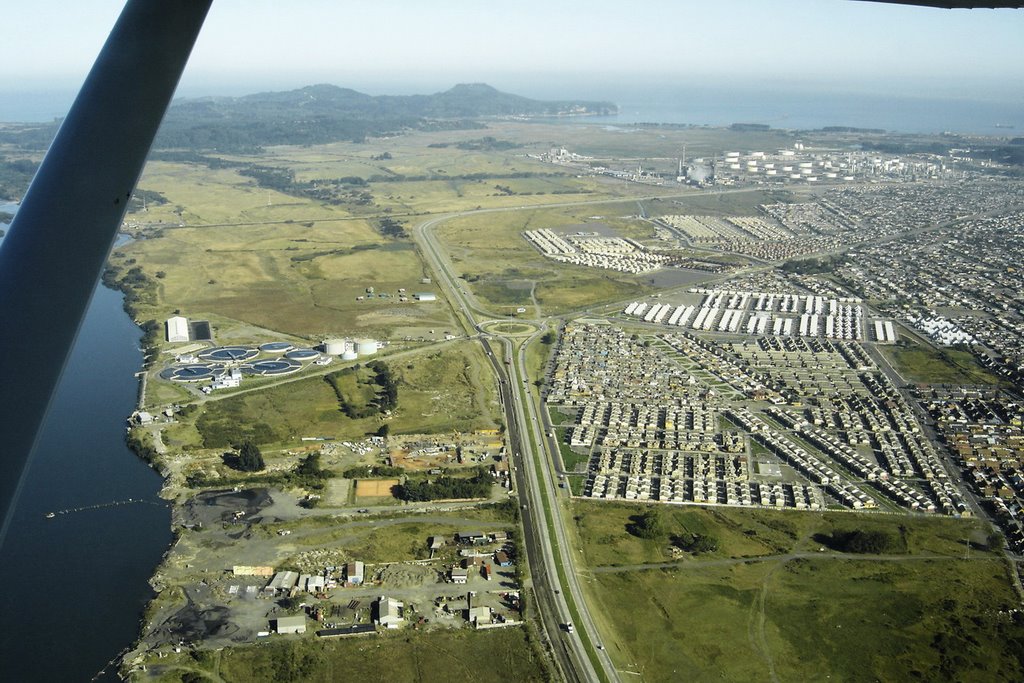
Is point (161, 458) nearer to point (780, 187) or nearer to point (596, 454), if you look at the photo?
point (596, 454)

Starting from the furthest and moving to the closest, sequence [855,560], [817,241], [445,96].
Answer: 1. [445,96]
2. [817,241]
3. [855,560]

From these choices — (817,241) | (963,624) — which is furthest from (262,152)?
(963,624)

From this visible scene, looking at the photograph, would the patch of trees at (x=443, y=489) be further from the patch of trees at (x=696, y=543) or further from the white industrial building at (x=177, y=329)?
the white industrial building at (x=177, y=329)

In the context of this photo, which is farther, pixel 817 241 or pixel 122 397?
pixel 817 241

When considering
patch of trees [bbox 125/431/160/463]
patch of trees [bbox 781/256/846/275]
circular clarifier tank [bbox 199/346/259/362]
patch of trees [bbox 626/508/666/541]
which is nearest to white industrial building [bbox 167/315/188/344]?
circular clarifier tank [bbox 199/346/259/362]

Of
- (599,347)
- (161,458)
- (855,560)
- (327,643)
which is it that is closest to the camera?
(327,643)

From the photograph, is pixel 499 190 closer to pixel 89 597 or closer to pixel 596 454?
pixel 596 454

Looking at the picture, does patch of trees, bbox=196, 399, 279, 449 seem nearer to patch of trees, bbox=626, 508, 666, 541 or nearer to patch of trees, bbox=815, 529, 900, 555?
patch of trees, bbox=626, 508, 666, 541
